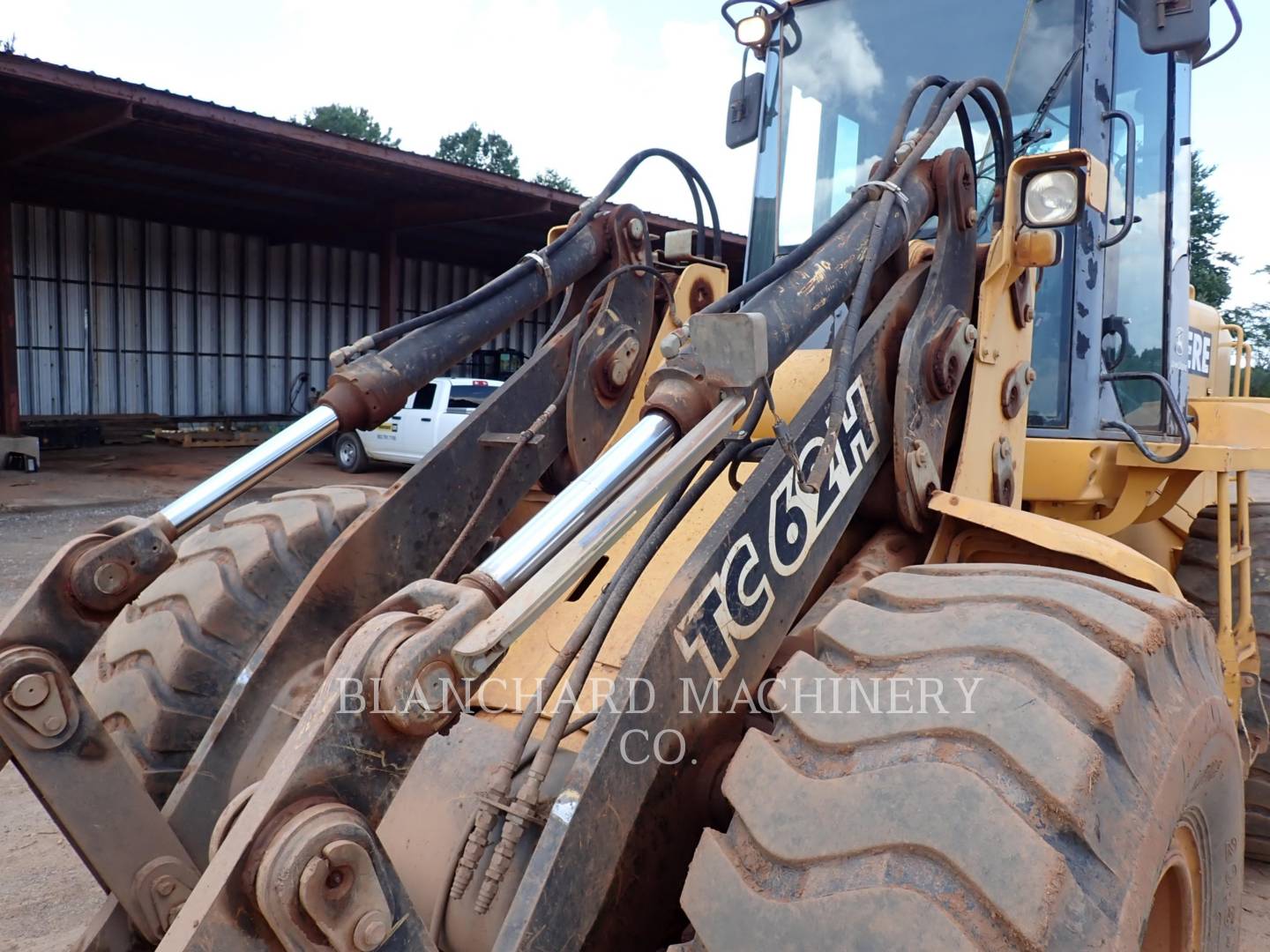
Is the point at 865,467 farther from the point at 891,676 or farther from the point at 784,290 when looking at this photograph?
the point at 891,676

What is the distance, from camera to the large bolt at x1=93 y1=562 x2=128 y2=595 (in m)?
2.08

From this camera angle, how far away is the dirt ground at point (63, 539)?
3314 millimetres

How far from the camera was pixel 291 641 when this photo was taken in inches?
101

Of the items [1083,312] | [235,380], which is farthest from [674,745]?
[235,380]

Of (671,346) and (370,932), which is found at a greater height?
(671,346)

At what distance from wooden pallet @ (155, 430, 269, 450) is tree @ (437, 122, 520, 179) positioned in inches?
2029

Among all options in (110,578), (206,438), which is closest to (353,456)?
(206,438)

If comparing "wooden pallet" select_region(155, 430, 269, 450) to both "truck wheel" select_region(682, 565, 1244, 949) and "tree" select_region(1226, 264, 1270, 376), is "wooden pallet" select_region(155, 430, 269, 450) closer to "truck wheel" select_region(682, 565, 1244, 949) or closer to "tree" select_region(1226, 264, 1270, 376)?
"truck wheel" select_region(682, 565, 1244, 949)

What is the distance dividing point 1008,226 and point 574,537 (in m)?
1.57

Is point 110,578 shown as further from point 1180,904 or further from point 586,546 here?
point 1180,904

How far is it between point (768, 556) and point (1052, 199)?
1254 millimetres

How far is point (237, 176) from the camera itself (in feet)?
58.9

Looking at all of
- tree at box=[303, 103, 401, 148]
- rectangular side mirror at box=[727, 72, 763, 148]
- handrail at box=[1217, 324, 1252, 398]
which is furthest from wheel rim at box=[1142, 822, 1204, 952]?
tree at box=[303, 103, 401, 148]

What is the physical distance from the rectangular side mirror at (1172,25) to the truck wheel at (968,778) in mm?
1803
